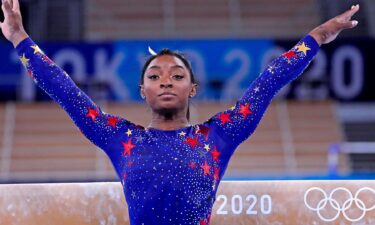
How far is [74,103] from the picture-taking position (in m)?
2.17

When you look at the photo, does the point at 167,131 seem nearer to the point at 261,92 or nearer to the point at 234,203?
the point at 261,92

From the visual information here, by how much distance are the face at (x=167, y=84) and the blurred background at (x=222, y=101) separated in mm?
4770

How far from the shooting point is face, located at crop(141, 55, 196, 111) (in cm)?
213

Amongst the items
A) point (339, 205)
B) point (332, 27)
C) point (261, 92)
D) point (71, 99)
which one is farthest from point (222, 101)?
point (71, 99)

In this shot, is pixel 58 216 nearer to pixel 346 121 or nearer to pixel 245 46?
pixel 245 46

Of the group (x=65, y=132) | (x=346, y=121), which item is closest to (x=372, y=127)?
(x=346, y=121)

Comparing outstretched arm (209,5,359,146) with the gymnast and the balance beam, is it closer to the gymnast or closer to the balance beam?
the gymnast

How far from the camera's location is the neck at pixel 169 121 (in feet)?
7.14

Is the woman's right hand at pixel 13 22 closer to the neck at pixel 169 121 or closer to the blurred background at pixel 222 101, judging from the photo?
the neck at pixel 169 121

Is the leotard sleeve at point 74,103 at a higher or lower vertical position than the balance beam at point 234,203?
higher

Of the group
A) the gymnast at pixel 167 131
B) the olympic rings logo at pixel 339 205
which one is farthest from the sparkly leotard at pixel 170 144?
the olympic rings logo at pixel 339 205

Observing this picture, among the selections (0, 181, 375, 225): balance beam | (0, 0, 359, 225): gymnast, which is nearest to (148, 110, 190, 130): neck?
(0, 0, 359, 225): gymnast

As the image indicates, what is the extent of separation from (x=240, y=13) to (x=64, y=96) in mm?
7347

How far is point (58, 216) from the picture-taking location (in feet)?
8.35
